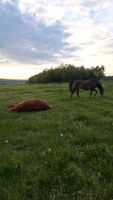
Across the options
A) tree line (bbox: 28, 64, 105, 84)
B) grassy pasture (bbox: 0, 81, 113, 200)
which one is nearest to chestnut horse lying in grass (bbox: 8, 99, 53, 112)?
grassy pasture (bbox: 0, 81, 113, 200)

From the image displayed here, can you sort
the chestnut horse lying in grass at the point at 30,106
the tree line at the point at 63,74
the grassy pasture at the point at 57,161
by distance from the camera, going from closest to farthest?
the grassy pasture at the point at 57,161, the chestnut horse lying in grass at the point at 30,106, the tree line at the point at 63,74

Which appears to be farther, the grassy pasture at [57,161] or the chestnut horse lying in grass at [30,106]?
the chestnut horse lying in grass at [30,106]

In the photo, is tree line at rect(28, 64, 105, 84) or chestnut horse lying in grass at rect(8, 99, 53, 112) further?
tree line at rect(28, 64, 105, 84)

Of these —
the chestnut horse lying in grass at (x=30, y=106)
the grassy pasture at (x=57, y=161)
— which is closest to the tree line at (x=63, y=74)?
the chestnut horse lying in grass at (x=30, y=106)

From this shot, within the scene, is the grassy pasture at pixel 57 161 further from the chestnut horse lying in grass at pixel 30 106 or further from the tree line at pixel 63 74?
the tree line at pixel 63 74

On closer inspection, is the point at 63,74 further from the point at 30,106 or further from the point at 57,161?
the point at 57,161

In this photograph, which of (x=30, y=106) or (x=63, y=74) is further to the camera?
(x=63, y=74)

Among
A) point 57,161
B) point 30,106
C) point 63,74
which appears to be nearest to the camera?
point 57,161

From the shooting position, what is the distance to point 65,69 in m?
79.3

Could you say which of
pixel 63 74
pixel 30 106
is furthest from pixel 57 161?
pixel 63 74

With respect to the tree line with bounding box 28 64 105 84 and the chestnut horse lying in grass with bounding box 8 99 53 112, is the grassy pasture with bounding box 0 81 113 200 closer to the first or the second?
the chestnut horse lying in grass with bounding box 8 99 53 112

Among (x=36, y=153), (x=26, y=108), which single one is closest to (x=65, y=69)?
(x=26, y=108)

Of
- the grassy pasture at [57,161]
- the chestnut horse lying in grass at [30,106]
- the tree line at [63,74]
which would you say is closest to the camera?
the grassy pasture at [57,161]

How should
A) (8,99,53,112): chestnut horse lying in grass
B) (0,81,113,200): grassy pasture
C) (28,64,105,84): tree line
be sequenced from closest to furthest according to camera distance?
1. (0,81,113,200): grassy pasture
2. (8,99,53,112): chestnut horse lying in grass
3. (28,64,105,84): tree line
